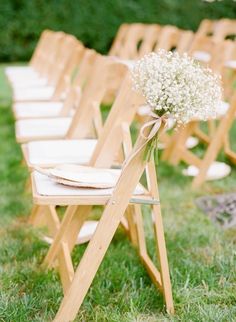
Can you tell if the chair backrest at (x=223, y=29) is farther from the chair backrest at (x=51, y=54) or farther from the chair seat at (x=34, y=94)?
the chair seat at (x=34, y=94)

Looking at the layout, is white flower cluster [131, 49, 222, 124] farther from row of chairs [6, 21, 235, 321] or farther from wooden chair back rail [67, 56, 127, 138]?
wooden chair back rail [67, 56, 127, 138]

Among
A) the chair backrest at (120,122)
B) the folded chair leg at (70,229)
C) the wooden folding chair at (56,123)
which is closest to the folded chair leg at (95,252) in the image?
the folded chair leg at (70,229)

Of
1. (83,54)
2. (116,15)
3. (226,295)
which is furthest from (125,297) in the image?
(116,15)

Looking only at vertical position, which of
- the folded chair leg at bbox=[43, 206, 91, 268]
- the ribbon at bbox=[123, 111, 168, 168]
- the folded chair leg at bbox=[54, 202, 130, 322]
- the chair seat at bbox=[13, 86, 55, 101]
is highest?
the ribbon at bbox=[123, 111, 168, 168]

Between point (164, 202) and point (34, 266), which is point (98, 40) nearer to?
point (164, 202)

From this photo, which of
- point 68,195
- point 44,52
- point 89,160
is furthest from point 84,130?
point 44,52

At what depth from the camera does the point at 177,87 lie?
3004mm

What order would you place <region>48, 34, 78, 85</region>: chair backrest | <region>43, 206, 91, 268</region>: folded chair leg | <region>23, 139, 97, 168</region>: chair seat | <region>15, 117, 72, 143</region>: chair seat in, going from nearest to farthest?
<region>43, 206, 91, 268</region>: folded chair leg < <region>23, 139, 97, 168</region>: chair seat < <region>15, 117, 72, 143</region>: chair seat < <region>48, 34, 78, 85</region>: chair backrest

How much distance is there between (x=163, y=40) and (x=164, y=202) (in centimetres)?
284

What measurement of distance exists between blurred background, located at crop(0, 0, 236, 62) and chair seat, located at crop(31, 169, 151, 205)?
39.2 feet

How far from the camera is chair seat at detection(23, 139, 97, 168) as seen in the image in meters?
4.21

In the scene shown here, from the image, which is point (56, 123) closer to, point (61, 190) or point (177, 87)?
point (61, 190)

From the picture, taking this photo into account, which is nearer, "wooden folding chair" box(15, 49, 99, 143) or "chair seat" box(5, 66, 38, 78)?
"wooden folding chair" box(15, 49, 99, 143)

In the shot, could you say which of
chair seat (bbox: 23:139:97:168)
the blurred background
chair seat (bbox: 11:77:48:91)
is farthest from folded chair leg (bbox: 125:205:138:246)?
the blurred background
